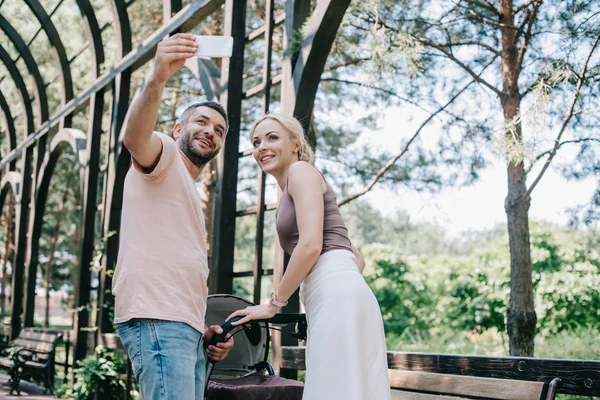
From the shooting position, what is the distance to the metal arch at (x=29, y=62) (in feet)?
29.8

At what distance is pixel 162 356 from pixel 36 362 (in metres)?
7.27

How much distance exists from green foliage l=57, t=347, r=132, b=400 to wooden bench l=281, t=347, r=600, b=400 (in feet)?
14.0

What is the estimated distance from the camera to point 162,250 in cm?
201

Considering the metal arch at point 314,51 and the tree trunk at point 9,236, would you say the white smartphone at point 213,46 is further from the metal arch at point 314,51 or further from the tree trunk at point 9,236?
the tree trunk at point 9,236

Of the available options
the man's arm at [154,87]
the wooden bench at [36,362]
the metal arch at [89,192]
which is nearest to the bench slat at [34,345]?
the wooden bench at [36,362]

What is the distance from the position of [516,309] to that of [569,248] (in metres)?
8.87

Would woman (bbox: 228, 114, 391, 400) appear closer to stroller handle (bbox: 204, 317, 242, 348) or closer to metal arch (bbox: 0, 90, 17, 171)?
stroller handle (bbox: 204, 317, 242, 348)

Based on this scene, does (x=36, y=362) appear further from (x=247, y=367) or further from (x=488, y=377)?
(x=488, y=377)

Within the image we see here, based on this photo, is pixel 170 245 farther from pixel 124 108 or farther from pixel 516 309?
pixel 124 108

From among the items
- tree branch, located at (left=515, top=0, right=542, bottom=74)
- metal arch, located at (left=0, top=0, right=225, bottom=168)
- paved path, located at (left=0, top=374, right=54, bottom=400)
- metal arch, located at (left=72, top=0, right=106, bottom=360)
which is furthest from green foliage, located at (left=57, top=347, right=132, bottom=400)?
tree branch, located at (left=515, top=0, right=542, bottom=74)

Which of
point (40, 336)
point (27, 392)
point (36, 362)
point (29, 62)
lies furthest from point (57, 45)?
point (27, 392)

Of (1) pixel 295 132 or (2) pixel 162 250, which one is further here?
(1) pixel 295 132

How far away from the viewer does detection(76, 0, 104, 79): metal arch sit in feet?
25.3

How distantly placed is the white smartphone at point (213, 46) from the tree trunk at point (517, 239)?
3.99 meters
